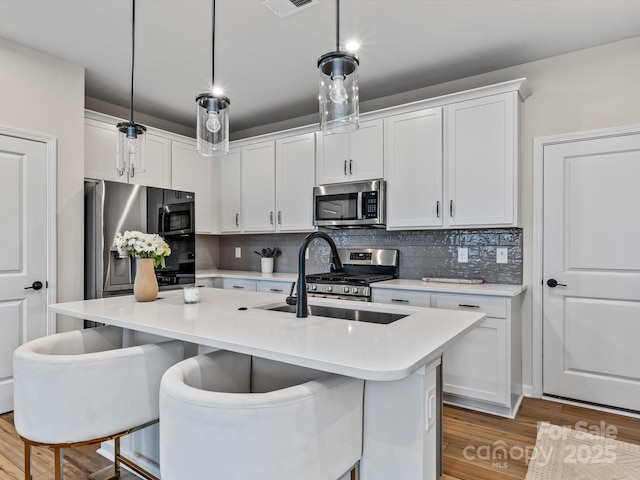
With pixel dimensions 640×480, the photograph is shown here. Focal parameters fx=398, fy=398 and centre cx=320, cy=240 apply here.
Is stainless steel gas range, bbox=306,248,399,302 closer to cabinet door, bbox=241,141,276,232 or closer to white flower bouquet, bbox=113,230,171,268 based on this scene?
cabinet door, bbox=241,141,276,232

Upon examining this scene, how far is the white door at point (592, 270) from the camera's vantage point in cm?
286

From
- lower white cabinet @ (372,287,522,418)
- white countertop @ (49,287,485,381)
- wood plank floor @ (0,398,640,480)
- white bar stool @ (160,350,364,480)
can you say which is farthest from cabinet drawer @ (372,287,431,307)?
white bar stool @ (160,350,364,480)

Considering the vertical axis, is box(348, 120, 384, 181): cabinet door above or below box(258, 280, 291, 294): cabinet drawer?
above

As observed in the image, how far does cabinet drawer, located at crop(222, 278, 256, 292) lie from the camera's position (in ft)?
14.1

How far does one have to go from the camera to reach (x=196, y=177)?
4.70 m

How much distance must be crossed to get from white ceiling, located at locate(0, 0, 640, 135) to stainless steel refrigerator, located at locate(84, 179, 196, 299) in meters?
1.03

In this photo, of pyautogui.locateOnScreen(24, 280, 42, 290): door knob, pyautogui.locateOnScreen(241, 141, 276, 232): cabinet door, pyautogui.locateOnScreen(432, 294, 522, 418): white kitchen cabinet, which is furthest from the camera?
pyautogui.locateOnScreen(241, 141, 276, 232): cabinet door

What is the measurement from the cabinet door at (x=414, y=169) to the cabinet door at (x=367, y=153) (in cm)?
8

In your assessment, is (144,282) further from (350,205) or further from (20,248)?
(350,205)

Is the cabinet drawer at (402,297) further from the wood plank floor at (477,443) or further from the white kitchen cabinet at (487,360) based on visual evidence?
the wood plank floor at (477,443)

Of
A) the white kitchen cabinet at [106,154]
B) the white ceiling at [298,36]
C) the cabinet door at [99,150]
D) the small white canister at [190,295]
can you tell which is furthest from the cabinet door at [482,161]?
the cabinet door at [99,150]

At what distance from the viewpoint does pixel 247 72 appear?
3.46 m

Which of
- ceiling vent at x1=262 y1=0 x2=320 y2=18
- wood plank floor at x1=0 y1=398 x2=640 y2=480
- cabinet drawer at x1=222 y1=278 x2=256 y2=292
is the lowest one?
wood plank floor at x1=0 y1=398 x2=640 y2=480

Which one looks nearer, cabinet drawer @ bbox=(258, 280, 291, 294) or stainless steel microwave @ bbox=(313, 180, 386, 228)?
stainless steel microwave @ bbox=(313, 180, 386, 228)
